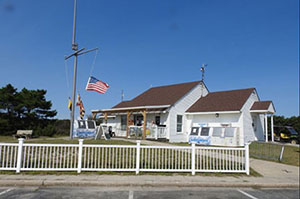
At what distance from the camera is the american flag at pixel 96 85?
55.5ft

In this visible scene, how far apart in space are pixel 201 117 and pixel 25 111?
1866cm

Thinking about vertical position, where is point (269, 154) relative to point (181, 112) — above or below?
below

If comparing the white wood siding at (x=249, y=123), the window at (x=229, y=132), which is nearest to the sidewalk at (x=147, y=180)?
the window at (x=229, y=132)

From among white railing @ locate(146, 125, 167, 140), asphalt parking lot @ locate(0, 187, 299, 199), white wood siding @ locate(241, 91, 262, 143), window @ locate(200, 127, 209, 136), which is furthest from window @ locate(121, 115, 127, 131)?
asphalt parking lot @ locate(0, 187, 299, 199)

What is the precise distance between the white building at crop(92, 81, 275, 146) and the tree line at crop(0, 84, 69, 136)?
22.6 ft

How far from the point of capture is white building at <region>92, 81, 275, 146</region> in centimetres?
1791

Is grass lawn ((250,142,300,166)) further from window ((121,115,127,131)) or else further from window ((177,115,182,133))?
window ((121,115,127,131))

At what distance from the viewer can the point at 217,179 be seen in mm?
7477

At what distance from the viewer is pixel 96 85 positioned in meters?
Answer: 17.1

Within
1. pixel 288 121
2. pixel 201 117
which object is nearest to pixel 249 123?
pixel 201 117

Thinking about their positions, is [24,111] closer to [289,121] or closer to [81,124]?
[81,124]

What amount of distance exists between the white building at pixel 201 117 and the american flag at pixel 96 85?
3.65m

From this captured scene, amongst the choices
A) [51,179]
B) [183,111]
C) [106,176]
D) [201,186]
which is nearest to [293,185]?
[201,186]

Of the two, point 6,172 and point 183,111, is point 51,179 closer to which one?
point 6,172
